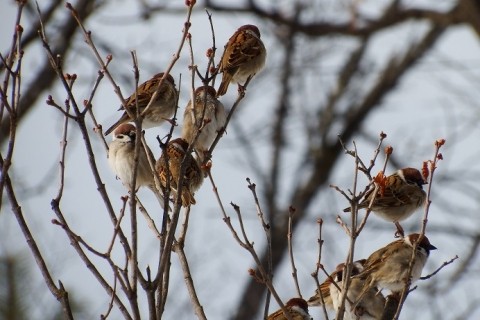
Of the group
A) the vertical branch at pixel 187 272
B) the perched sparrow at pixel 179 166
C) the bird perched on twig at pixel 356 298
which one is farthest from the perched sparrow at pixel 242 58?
the vertical branch at pixel 187 272

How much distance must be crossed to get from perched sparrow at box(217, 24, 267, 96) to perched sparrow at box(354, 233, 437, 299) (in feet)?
4.83

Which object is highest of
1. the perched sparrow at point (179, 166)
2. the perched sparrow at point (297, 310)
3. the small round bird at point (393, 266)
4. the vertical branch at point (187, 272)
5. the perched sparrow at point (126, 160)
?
the perched sparrow at point (126, 160)

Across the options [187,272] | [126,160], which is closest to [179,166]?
[126,160]

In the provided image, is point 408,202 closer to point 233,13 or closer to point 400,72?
point 233,13

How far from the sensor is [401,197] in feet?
24.3

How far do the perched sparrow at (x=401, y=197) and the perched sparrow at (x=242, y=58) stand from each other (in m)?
1.22

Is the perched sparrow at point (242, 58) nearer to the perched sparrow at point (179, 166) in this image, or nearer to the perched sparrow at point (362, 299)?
the perched sparrow at point (179, 166)

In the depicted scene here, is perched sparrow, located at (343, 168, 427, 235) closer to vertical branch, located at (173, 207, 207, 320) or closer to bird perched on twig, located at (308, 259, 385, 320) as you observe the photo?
bird perched on twig, located at (308, 259, 385, 320)

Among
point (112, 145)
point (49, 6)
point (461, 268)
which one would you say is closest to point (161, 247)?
point (112, 145)

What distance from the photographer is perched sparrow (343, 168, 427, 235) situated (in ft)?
24.0

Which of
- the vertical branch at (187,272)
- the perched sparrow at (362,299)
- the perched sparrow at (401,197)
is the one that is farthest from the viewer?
the perched sparrow at (401,197)

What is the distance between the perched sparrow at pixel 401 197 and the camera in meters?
7.33

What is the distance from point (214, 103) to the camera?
6852 millimetres

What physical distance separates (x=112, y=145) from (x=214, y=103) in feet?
3.19
